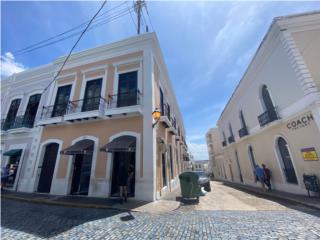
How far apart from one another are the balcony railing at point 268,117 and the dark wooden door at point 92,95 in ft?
37.2

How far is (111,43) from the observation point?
32.3 feet

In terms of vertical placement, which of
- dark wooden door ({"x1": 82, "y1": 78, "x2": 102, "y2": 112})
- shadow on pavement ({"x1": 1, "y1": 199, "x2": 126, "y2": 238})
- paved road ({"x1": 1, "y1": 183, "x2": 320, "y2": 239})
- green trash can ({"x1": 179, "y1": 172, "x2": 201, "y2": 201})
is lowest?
paved road ({"x1": 1, "y1": 183, "x2": 320, "y2": 239})

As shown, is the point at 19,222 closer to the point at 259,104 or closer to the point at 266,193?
the point at 266,193

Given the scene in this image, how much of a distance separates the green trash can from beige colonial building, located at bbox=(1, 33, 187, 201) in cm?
130

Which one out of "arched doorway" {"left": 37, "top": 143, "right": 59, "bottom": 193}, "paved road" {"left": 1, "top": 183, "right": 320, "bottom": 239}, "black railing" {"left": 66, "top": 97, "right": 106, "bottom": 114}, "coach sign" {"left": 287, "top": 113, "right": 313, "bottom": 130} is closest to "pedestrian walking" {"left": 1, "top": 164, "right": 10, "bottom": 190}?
"arched doorway" {"left": 37, "top": 143, "right": 59, "bottom": 193}

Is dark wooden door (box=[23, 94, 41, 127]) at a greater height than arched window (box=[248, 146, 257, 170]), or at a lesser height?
greater

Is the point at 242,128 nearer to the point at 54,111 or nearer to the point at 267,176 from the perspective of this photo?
the point at 267,176

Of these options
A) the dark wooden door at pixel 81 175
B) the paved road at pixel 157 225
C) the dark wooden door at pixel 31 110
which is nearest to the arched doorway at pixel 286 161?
the paved road at pixel 157 225

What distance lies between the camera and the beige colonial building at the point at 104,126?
7.56m

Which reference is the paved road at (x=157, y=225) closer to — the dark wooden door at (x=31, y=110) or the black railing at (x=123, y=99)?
the black railing at (x=123, y=99)

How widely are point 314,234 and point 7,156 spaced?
16.2 metres

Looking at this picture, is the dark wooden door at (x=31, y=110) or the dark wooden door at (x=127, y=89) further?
the dark wooden door at (x=31, y=110)

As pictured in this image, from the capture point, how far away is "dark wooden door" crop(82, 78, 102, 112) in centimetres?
933

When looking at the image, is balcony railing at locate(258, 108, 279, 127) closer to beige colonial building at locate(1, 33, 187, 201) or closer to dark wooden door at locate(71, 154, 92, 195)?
beige colonial building at locate(1, 33, 187, 201)
